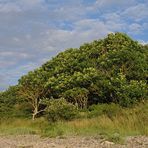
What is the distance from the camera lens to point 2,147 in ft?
45.7

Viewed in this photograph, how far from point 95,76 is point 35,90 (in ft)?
26.0

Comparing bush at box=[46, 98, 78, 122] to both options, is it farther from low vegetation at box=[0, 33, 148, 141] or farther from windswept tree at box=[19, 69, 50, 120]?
windswept tree at box=[19, 69, 50, 120]

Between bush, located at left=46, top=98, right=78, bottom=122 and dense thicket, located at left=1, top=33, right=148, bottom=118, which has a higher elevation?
dense thicket, located at left=1, top=33, right=148, bottom=118

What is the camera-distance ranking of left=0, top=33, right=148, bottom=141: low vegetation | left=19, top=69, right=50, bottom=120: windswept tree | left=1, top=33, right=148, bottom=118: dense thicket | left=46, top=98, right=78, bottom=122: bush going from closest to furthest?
1. left=46, top=98, right=78, bottom=122: bush
2. left=0, top=33, right=148, bottom=141: low vegetation
3. left=1, top=33, right=148, bottom=118: dense thicket
4. left=19, top=69, right=50, bottom=120: windswept tree

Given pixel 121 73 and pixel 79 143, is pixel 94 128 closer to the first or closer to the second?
pixel 79 143

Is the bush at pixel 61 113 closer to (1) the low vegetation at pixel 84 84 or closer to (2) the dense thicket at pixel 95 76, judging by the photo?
(1) the low vegetation at pixel 84 84

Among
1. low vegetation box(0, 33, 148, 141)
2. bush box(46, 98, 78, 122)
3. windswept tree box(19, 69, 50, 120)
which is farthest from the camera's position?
windswept tree box(19, 69, 50, 120)

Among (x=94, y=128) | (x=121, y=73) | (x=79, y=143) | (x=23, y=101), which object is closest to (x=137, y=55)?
(x=121, y=73)

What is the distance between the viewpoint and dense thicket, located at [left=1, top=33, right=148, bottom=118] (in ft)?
113

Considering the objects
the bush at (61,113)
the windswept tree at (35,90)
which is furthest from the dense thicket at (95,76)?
the bush at (61,113)

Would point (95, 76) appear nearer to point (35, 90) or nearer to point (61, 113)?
point (61, 113)

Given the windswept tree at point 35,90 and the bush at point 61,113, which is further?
the windswept tree at point 35,90

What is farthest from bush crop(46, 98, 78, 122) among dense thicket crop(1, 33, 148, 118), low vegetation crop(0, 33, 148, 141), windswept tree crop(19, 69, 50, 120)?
windswept tree crop(19, 69, 50, 120)

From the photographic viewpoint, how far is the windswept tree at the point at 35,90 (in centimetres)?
4070
